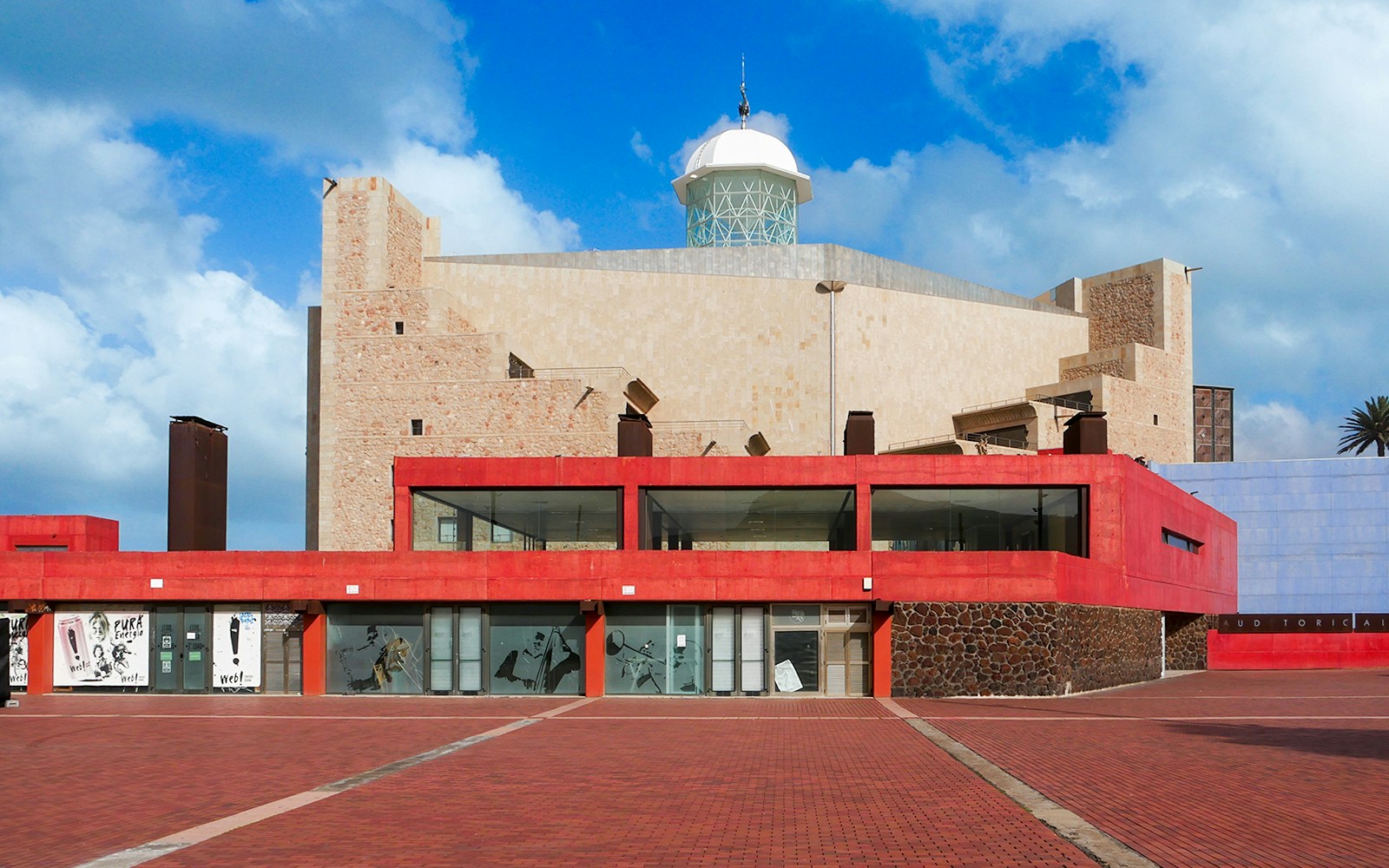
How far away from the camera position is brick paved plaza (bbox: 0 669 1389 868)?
10977mm

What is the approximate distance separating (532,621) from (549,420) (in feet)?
60.5

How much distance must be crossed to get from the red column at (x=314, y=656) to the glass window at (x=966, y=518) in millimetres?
13671

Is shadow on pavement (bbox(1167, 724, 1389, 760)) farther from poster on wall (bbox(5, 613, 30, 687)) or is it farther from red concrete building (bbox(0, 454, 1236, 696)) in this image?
poster on wall (bbox(5, 613, 30, 687))

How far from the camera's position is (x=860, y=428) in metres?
33.0

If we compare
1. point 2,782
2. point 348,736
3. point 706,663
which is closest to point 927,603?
point 706,663

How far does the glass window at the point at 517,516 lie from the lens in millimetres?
30281

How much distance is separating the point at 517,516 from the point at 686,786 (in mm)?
16768

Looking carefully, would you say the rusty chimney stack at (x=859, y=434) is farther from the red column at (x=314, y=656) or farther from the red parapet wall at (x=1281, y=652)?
the red parapet wall at (x=1281, y=652)

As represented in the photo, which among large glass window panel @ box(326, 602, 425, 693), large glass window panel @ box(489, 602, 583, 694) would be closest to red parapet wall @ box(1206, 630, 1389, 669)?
large glass window panel @ box(489, 602, 583, 694)

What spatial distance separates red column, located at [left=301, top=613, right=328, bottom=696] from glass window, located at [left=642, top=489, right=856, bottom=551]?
319 inches

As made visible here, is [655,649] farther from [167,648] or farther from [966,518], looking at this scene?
[167,648]

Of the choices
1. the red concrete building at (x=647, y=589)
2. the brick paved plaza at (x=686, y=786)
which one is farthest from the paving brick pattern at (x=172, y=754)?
the red concrete building at (x=647, y=589)

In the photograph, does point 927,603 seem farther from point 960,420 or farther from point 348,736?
point 960,420

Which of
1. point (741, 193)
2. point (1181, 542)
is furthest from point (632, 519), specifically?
point (741, 193)
